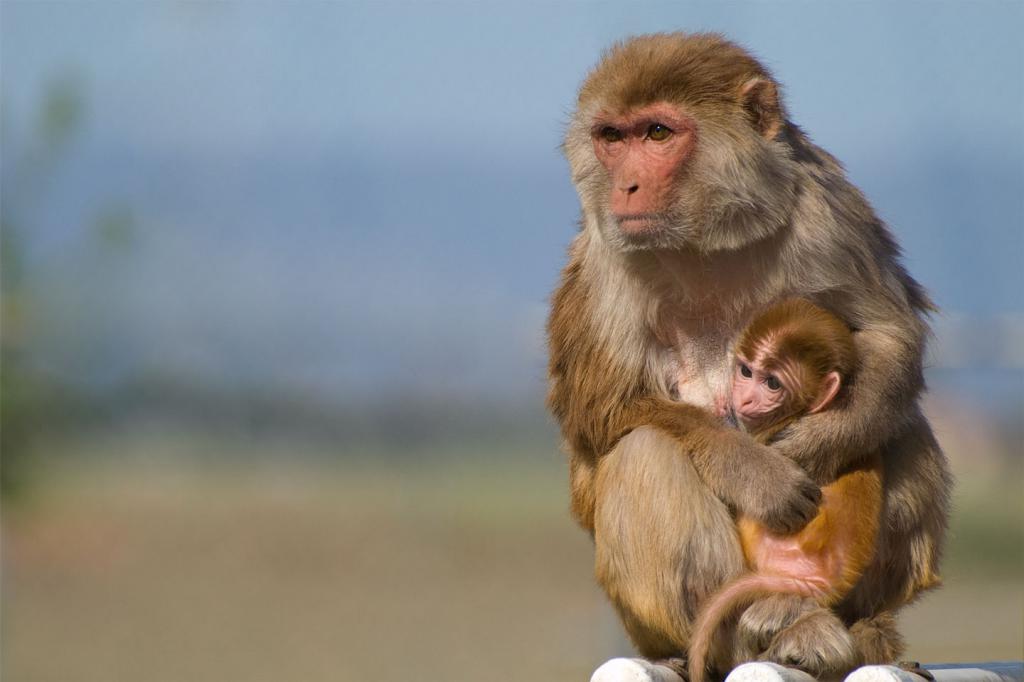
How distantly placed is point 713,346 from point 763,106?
2.60 feet

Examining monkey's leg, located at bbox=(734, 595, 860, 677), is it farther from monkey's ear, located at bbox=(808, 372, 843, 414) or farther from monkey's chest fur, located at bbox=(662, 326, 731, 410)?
monkey's chest fur, located at bbox=(662, 326, 731, 410)

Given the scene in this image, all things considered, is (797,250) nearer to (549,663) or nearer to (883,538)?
(883,538)

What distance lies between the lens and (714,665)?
14.7ft

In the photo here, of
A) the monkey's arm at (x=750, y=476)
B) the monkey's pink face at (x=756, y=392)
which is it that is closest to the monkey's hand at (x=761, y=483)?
the monkey's arm at (x=750, y=476)

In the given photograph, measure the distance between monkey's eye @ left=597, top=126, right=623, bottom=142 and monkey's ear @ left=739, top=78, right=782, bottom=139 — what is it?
1.31ft

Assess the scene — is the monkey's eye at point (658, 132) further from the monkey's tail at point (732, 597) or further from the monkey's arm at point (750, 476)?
the monkey's tail at point (732, 597)

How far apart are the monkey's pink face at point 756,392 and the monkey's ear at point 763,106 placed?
74 cm

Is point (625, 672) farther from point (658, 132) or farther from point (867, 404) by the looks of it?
point (658, 132)

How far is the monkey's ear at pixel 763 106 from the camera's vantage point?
4.58 metres

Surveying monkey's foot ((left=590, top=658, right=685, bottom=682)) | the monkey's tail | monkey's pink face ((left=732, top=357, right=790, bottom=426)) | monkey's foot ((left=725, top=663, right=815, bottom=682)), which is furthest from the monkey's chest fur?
monkey's foot ((left=725, top=663, right=815, bottom=682))

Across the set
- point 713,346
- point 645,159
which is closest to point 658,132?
point 645,159

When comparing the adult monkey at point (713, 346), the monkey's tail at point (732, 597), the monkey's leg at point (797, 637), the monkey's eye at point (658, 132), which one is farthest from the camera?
the monkey's eye at point (658, 132)

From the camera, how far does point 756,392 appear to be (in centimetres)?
457

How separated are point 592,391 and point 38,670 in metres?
15.0
